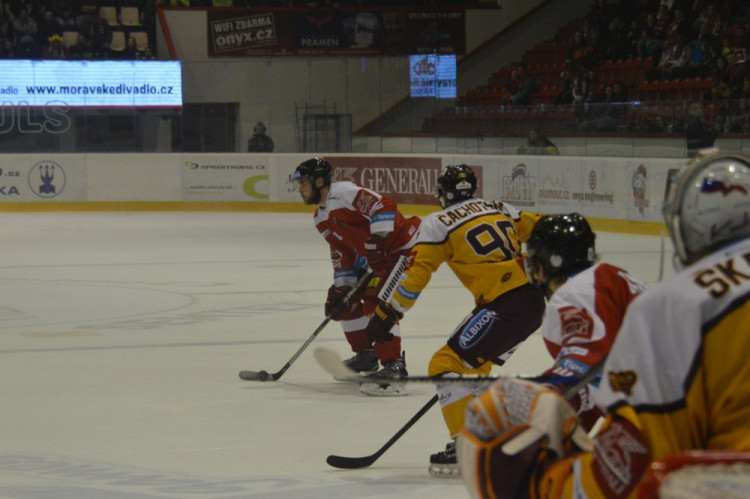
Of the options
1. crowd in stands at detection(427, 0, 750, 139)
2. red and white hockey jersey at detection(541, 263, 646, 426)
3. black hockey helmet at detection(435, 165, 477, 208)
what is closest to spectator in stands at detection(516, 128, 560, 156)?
crowd in stands at detection(427, 0, 750, 139)

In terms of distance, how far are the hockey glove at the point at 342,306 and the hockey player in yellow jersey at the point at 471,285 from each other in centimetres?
153

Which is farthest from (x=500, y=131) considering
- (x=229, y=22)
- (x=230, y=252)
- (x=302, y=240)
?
(x=229, y=22)

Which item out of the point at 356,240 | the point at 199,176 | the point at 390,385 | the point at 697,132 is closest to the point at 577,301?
the point at 390,385

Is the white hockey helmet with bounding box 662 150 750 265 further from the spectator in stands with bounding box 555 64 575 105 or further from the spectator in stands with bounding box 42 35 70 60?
the spectator in stands with bounding box 42 35 70 60

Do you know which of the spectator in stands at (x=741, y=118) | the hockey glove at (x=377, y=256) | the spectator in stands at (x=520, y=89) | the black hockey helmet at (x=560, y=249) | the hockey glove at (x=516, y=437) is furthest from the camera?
the spectator in stands at (x=520, y=89)

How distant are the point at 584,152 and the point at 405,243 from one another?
7887 millimetres

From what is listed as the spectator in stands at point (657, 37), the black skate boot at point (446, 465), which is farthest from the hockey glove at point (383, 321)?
the spectator in stands at point (657, 37)

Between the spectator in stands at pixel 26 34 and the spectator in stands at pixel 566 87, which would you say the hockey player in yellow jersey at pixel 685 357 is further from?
the spectator in stands at pixel 26 34

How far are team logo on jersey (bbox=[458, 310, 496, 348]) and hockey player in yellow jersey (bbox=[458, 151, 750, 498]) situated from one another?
245cm

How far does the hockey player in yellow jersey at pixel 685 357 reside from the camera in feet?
4.99

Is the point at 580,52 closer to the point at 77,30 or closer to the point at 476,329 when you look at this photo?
the point at 77,30

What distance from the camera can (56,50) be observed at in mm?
19719

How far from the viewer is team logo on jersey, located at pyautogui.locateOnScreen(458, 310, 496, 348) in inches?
165

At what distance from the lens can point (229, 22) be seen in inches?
858
